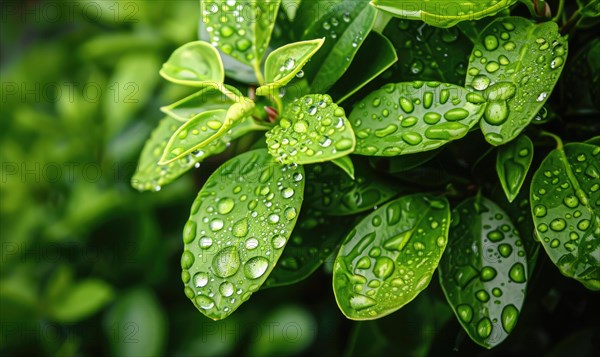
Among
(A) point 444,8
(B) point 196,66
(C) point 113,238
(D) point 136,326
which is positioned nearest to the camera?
(A) point 444,8

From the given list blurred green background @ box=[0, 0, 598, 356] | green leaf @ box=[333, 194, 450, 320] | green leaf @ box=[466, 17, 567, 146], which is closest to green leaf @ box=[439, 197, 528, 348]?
green leaf @ box=[333, 194, 450, 320]

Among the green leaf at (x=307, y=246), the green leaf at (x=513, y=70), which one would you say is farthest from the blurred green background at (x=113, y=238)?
the green leaf at (x=513, y=70)

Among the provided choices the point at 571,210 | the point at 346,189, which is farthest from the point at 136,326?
the point at 571,210

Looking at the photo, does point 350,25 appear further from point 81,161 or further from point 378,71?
point 81,161

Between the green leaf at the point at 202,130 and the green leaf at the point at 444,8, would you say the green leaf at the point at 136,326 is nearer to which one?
the green leaf at the point at 202,130

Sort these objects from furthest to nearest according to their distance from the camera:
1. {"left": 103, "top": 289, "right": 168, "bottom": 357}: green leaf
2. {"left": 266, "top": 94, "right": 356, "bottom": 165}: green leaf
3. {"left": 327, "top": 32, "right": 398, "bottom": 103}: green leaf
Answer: {"left": 103, "top": 289, "right": 168, "bottom": 357}: green leaf, {"left": 327, "top": 32, "right": 398, "bottom": 103}: green leaf, {"left": 266, "top": 94, "right": 356, "bottom": 165}: green leaf

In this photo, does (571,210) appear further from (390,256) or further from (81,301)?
(81,301)

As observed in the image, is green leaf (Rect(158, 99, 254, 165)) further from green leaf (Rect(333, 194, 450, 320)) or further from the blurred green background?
the blurred green background
